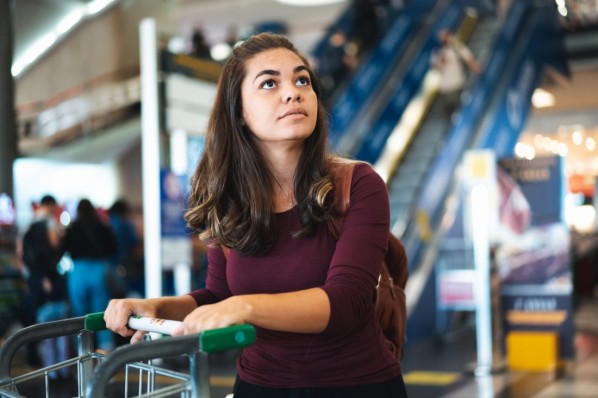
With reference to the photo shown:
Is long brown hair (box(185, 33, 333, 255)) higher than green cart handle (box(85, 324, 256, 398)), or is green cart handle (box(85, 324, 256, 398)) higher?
long brown hair (box(185, 33, 333, 255))

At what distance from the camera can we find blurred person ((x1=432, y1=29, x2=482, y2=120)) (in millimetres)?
12234

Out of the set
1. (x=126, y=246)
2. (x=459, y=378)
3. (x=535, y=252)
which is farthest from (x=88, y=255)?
(x=535, y=252)

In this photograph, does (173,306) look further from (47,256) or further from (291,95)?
(47,256)

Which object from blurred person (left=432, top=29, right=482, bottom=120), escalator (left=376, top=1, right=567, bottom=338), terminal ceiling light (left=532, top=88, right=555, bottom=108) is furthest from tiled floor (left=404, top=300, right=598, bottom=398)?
terminal ceiling light (left=532, top=88, right=555, bottom=108)

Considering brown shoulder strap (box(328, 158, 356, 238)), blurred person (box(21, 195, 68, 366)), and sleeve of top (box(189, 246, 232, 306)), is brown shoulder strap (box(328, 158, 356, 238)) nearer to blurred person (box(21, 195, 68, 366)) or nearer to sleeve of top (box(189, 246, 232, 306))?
sleeve of top (box(189, 246, 232, 306))

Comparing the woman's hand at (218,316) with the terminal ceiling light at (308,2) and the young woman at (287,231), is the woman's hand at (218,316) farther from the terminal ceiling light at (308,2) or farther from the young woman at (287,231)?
the terminal ceiling light at (308,2)

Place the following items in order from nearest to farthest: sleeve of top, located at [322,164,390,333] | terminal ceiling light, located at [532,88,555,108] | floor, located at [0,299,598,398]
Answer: sleeve of top, located at [322,164,390,333]
floor, located at [0,299,598,398]
terminal ceiling light, located at [532,88,555,108]

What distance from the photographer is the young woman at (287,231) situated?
5.56 ft

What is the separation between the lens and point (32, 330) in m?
1.88

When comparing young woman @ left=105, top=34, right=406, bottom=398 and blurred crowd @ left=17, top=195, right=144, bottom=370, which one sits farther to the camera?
blurred crowd @ left=17, top=195, right=144, bottom=370

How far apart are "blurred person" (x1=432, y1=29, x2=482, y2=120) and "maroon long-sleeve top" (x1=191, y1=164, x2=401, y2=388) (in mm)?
10842

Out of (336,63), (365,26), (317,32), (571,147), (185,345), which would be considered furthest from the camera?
(571,147)

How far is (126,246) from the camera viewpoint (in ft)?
30.0

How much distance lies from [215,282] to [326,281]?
0.47 m
